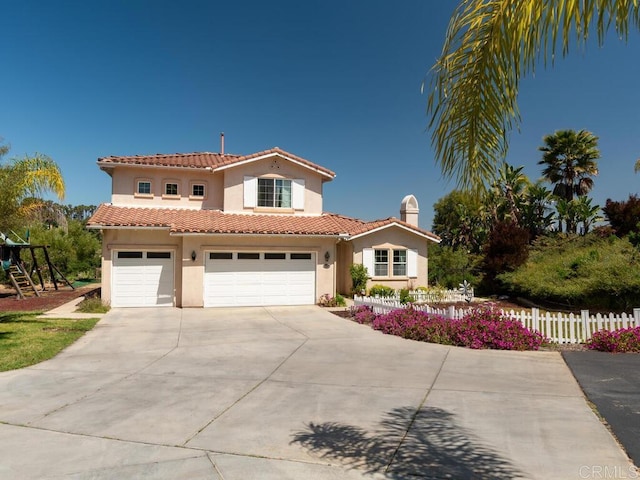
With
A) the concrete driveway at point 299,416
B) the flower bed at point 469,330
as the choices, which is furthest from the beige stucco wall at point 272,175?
the concrete driveway at point 299,416

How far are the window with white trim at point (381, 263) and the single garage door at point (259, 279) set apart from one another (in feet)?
13.0

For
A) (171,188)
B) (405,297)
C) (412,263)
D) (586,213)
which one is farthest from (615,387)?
(586,213)

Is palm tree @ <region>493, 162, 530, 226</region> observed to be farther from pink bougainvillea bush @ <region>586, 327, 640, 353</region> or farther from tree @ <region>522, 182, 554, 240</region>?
pink bougainvillea bush @ <region>586, 327, 640, 353</region>

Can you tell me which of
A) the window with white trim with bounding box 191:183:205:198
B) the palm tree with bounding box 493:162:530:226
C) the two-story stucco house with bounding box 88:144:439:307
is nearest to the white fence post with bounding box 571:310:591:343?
the two-story stucco house with bounding box 88:144:439:307

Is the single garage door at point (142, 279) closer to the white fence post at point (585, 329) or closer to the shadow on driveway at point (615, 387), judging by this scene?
the shadow on driveway at point (615, 387)

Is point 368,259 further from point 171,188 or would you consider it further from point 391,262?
point 171,188

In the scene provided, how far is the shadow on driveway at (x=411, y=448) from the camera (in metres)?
3.98

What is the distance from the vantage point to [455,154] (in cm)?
393

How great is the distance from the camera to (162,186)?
1838cm

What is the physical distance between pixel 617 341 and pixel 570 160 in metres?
27.5

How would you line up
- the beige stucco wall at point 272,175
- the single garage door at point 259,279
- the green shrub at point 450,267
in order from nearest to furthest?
the single garage door at point 259,279, the beige stucco wall at point 272,175, the green shrub at point 450,267

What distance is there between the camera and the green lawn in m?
8.31

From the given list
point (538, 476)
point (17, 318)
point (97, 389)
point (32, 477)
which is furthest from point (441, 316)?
point (17, 318)

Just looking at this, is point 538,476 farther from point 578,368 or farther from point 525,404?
point 578,368
